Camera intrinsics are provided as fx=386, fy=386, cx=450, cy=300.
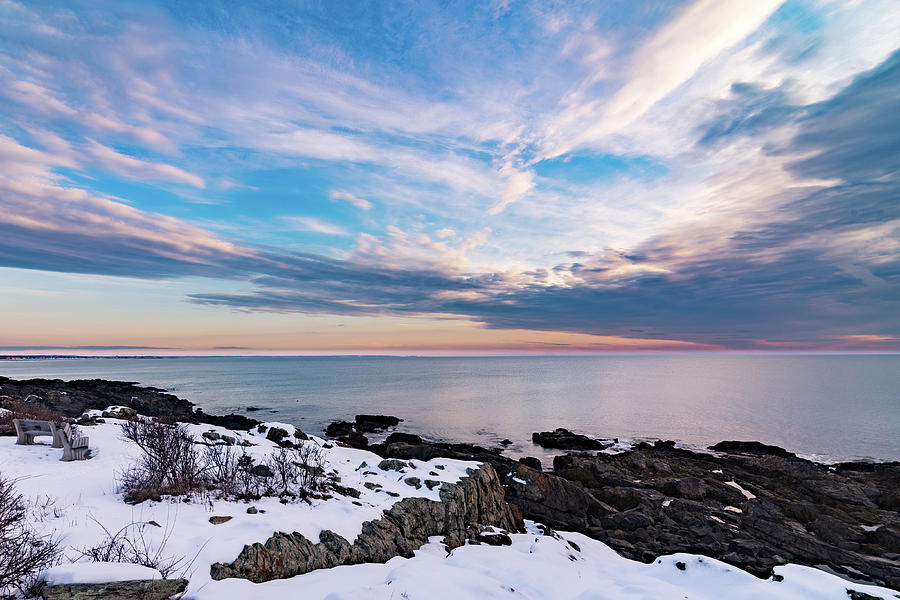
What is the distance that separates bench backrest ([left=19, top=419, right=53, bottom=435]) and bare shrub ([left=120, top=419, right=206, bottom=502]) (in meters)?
4.73

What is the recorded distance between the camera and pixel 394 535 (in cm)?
1073

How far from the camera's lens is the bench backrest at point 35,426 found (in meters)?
13.8

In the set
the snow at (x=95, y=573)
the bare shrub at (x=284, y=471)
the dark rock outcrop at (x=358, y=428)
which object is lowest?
the dark rock outcrop at (x=358, y=428)

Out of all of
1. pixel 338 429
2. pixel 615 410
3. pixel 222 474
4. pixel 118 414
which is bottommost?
pixel 615 410

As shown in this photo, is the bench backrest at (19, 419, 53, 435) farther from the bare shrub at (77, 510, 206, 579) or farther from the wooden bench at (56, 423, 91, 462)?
the bare shrub at (77, 510, 206, 579)

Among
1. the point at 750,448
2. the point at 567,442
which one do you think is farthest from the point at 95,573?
the point at 750,448

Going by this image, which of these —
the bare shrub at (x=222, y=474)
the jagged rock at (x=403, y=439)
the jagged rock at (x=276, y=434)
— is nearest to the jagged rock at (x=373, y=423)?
the jagged rock at (x=403, y=439)

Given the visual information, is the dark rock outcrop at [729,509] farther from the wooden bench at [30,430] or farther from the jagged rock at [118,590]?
the jagged rock at [118,590]

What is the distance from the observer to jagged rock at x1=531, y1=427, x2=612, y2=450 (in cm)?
3915

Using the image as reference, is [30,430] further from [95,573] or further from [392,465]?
[392,465]

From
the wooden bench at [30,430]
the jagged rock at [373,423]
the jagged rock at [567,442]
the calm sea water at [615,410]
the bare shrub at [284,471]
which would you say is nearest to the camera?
the bare shrub at [284,471]

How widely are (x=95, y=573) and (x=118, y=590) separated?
45cm

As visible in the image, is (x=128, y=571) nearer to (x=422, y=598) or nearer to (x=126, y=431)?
(x=422, y=598)

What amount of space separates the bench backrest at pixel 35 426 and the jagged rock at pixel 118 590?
1211cm
